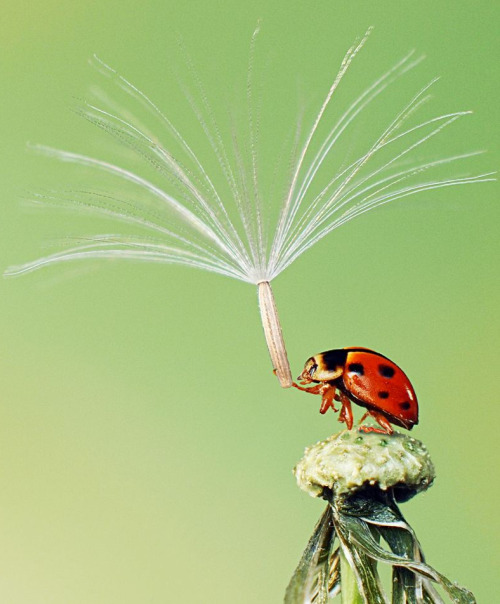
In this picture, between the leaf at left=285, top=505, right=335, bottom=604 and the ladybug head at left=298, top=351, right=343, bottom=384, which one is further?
the ladybug head at left=298, top=351, right=343, bottom=384

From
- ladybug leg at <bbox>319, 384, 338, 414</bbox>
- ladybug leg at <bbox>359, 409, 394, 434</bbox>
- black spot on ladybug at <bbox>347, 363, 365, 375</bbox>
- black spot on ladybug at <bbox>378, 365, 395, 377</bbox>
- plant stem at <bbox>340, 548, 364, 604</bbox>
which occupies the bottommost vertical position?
plant stem at <bbox>340, 548, 364, 604</bbox>

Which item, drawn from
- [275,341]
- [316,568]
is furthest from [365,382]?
[316,568]

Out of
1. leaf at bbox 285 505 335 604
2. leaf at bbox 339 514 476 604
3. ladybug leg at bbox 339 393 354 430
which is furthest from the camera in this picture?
ladybug leg at bbox 339 393 354 430

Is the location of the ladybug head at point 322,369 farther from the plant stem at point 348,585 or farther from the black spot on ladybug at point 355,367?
the plant stem at point 348,585

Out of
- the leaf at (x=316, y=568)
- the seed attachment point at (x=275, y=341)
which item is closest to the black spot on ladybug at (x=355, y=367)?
the seed attachment point at (x=275, y=341)

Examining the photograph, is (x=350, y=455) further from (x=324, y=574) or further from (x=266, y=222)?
(x=266, y=222)

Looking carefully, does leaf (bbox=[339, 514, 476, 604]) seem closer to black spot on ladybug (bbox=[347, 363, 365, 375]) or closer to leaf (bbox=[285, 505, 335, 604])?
leaf (bbox=[285, 505, 335, 604])

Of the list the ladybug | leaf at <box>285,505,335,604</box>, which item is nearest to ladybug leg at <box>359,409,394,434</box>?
the ladybug

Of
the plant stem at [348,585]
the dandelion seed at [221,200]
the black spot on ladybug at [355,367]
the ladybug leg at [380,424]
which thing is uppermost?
the dandelion seed at [221,200]
